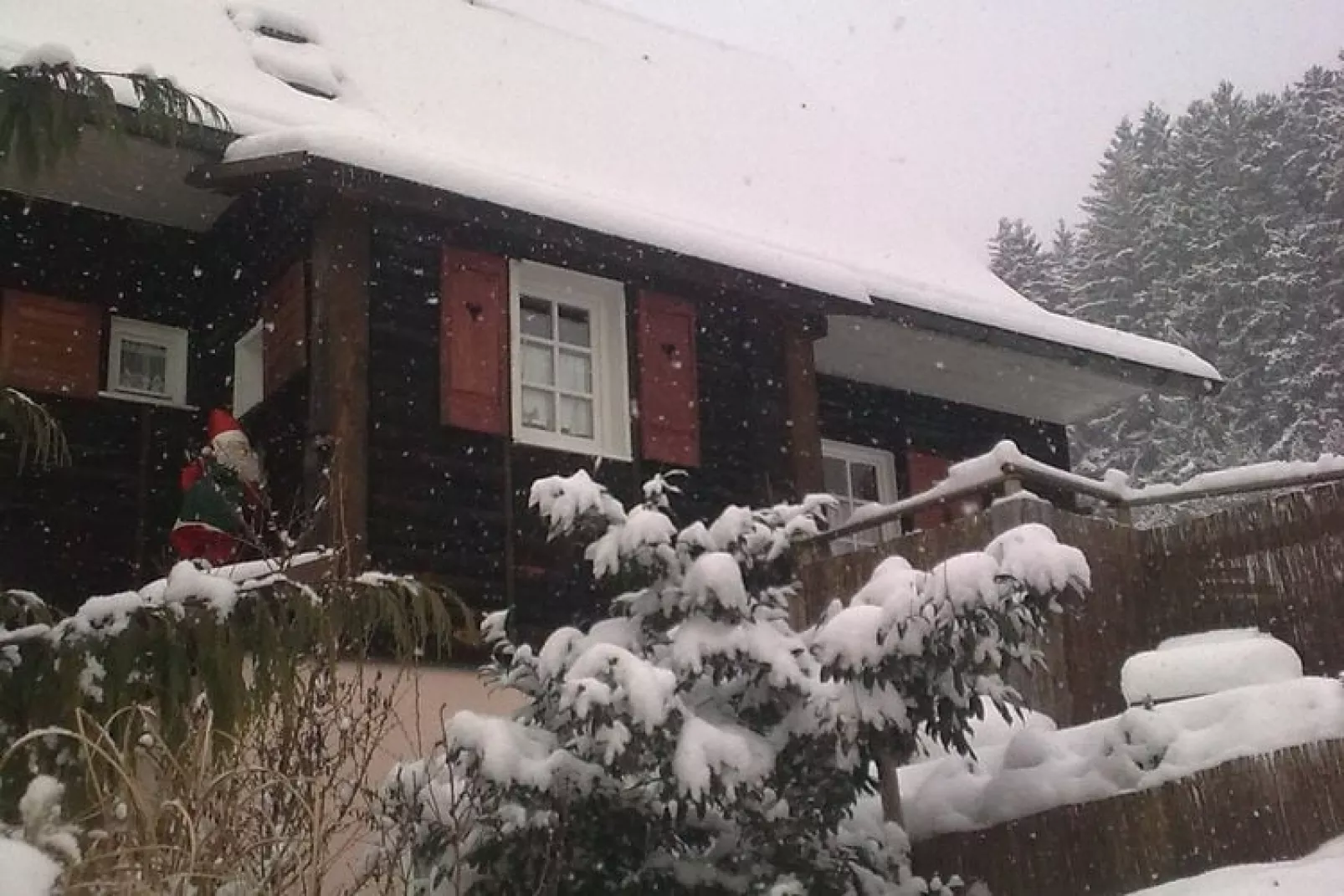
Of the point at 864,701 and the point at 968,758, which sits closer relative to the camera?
the point at 864,701

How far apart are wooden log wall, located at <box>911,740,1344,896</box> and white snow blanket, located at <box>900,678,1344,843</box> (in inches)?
3.7

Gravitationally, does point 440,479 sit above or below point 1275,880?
above

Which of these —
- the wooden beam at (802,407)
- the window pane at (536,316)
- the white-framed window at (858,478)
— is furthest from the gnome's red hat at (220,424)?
the white-framed window at (858,478)

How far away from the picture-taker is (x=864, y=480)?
506 inches

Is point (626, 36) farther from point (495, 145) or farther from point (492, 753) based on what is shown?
point (492, 753)

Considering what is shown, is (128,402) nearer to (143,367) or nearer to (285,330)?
(143,367)

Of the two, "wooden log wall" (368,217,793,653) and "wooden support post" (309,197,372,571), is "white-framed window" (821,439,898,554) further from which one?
"wooden support post" (309,197,372,571)

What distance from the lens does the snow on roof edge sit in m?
8.65

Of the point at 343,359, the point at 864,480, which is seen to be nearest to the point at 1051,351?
the point at 864,480

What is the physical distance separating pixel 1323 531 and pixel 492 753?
4.70 m

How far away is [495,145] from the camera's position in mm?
10984

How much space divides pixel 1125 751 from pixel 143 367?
6.43 metres

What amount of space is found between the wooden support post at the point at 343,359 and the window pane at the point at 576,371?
1435mm

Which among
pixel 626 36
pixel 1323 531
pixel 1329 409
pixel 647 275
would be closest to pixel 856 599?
pixel 1323 531
